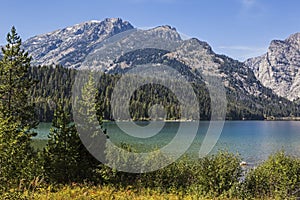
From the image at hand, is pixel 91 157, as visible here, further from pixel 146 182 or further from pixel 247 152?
pixel 247 152

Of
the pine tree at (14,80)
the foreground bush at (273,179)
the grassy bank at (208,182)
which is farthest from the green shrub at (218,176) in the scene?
the pine tree at (14,80)

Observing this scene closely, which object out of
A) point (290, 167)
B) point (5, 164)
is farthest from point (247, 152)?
point (5, 164)

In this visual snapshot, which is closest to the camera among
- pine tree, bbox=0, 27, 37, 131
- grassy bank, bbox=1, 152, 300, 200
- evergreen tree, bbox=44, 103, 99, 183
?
grassy bank, bbox=1, 152, 300, 200

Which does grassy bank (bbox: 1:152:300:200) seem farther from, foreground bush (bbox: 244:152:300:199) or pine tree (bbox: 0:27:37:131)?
pine tree (bbox: 0:27:37:131)

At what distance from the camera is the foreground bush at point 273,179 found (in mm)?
21938

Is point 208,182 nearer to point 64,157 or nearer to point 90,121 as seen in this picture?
point 90,121

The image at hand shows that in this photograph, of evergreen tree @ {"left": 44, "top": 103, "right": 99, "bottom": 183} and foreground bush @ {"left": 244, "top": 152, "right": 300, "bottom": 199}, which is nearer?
evergreen tree @ {"left": 44, "top": 103, "right": 99, "bottom": 183}

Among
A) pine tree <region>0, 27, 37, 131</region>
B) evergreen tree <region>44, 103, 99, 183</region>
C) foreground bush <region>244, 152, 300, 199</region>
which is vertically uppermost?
pine tree <region>0, 27, 37, 131</region>

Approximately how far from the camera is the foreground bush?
72.0 ft

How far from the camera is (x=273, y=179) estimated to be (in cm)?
2258

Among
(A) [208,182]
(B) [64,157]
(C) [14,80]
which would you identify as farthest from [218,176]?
(C) [14,80]

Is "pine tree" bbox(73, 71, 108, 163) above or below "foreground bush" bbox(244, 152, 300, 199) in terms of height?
above

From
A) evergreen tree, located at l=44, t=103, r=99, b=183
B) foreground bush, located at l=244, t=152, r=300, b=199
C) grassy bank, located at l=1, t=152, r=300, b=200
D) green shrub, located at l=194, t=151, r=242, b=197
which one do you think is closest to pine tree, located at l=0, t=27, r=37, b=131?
evergreen tree, located at l=44, t=103, r=99, b=183

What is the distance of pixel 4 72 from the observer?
→ 25.4m
